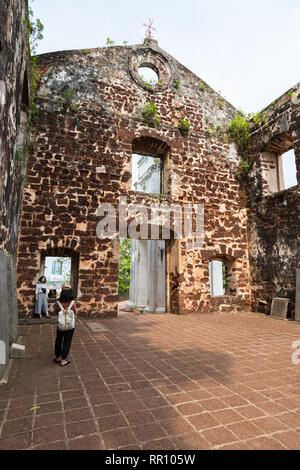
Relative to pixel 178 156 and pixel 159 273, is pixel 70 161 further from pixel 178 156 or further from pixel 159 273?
pixel 159 273

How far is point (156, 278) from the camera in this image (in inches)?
464

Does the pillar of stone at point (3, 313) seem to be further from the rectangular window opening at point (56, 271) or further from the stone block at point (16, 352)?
the rectangular window opening at point (56, 271)

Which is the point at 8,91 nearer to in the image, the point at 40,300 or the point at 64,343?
the point at 64,343

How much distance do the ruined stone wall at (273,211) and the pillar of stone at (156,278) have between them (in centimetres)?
399

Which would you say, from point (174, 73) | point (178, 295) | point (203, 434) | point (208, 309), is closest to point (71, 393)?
point (203, 434)

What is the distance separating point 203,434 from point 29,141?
7.33m

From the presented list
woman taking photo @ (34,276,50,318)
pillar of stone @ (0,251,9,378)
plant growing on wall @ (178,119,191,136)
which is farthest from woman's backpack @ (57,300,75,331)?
plant growing on wall @ (178,119,191,136)

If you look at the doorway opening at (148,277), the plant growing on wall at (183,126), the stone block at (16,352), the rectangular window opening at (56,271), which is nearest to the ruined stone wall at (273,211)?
the plant growing on wall at (183,126)

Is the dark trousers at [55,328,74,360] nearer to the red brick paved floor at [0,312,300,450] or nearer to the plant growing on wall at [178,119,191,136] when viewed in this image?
the red brick paved floor at [0,312,300,450]

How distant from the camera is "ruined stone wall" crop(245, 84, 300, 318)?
7605 millimetres

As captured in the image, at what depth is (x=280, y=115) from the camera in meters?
8.23

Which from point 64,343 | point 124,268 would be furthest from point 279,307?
point 124,268

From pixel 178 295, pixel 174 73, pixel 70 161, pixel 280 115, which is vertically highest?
pixel 174 73

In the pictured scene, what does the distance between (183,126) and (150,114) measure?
1.21 m
